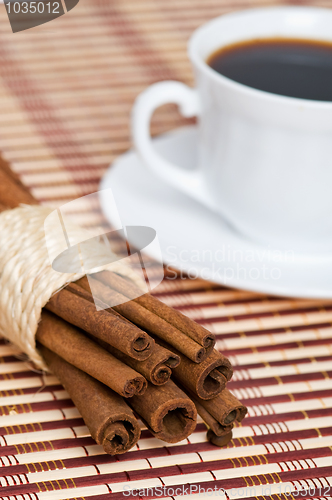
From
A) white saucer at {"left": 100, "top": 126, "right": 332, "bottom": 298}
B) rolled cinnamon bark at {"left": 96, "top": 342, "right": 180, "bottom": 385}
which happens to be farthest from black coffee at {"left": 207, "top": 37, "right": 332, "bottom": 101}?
rolled cinnamon bark at {"left": 96, "top": 342, "right": 180, "bottom": 385}

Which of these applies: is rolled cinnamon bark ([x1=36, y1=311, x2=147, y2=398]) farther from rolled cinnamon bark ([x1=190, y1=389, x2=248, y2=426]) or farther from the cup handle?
the cup handle

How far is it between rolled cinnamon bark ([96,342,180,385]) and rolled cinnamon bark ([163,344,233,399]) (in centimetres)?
1

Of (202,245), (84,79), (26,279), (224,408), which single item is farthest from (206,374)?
(84,79)

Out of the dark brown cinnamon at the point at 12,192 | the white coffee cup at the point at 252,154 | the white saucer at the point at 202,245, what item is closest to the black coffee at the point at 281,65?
the white coffee cup at the point at 252,154

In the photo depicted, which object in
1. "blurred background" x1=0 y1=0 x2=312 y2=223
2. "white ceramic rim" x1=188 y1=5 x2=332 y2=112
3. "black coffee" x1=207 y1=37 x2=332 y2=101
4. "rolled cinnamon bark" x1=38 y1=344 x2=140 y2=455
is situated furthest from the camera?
"blurred background" x1=0 y1=0 x2=312 y2=223

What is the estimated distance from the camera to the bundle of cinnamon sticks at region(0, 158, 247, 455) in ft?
1.59

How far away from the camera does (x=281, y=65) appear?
820 millimetres

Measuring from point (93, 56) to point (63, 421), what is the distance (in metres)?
0.83

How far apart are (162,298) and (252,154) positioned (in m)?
0.20

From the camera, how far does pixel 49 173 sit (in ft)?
3.00

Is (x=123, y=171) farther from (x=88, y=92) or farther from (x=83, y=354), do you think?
(x=83, y=354)

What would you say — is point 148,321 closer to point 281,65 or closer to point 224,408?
point 224,408

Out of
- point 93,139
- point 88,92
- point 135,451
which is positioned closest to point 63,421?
point 135,451

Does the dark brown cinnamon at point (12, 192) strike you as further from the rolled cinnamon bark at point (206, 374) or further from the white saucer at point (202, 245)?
the rolled cinnamon bark at point (206, 374)
